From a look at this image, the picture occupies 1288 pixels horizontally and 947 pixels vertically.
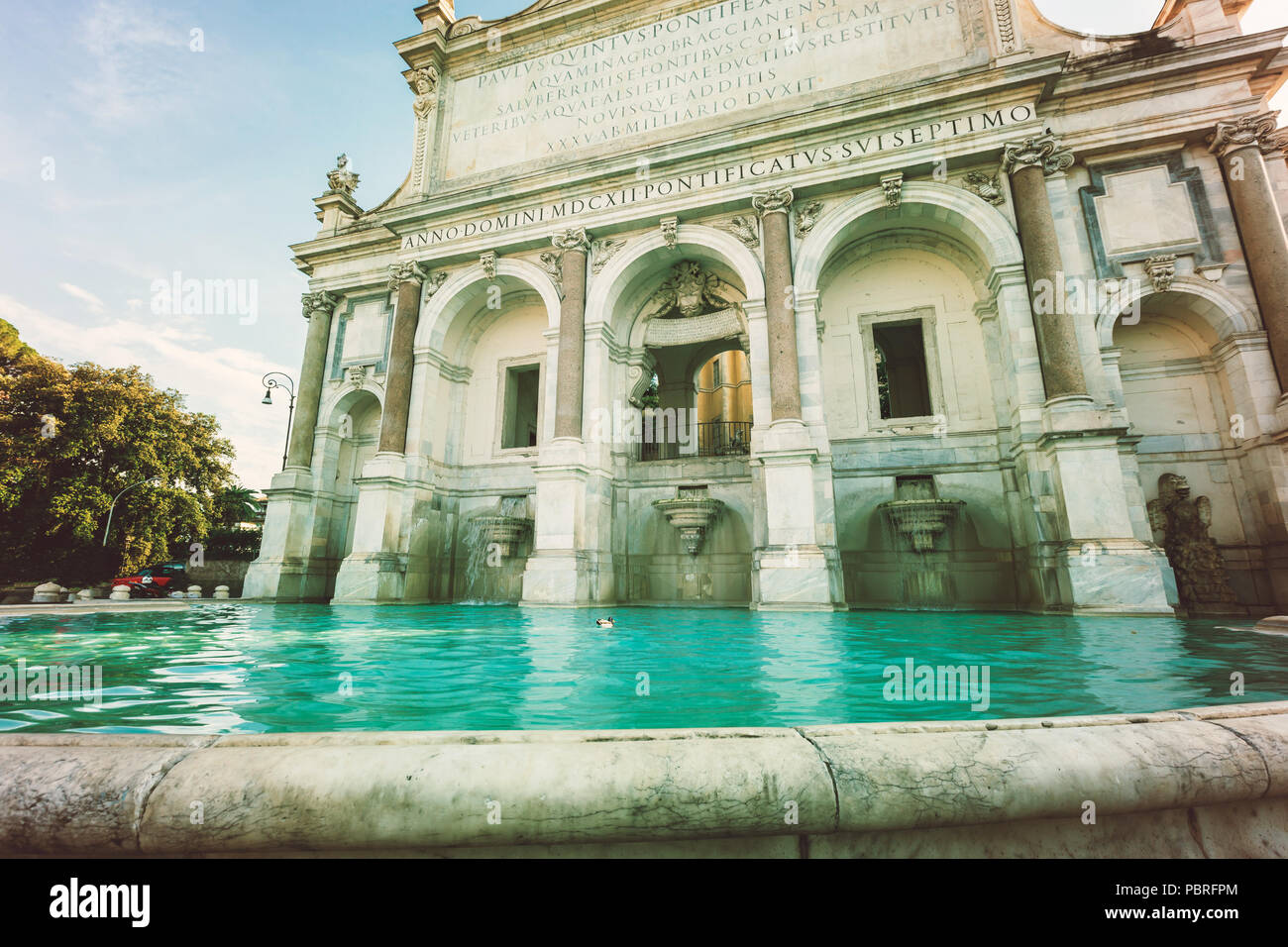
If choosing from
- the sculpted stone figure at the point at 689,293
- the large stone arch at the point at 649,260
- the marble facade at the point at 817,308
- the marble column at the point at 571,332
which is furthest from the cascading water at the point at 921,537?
the marble column at the point at 571,332

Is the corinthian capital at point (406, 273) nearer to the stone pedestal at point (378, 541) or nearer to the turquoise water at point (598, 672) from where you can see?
the stone pedestal at point (378, 541)

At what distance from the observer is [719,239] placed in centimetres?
1327

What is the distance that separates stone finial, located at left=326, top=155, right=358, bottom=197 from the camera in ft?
60.8

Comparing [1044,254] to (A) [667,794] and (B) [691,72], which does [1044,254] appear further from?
(A) [667,794]

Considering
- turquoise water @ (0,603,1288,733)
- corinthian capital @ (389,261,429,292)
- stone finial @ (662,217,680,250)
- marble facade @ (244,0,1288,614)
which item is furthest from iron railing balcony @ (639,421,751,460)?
turquoise water @ (0,603,1288,733)

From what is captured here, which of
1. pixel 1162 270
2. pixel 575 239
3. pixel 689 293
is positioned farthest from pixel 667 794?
pixel 689 293

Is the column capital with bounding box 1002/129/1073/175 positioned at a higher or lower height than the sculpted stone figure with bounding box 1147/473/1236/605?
higher

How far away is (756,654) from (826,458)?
7368 mm

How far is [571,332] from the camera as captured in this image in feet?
44.8

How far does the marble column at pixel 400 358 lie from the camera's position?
1469 cm

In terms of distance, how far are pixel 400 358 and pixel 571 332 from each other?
16.3 ft

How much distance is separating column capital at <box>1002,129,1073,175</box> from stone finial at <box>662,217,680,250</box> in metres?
6.90

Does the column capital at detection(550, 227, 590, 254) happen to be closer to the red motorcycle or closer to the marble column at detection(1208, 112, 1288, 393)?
the marble column at detection(1208, 112, 1288, 393)
